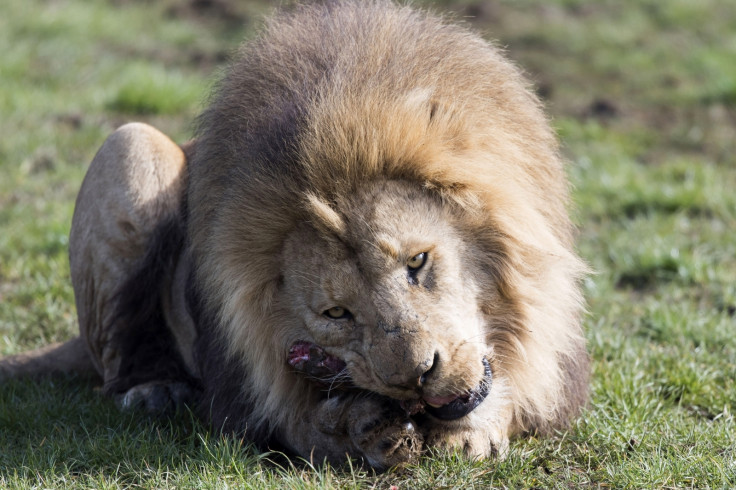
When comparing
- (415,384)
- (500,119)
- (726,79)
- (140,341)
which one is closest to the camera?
(415,384)

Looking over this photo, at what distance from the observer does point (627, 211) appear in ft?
21.5

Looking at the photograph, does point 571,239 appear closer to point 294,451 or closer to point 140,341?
point 294,451

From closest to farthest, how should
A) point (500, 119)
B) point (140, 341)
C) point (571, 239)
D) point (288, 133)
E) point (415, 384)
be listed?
point (415, 384) → point (288, 133) → point (500, 119) → point (571, 239) → point (140, 341)

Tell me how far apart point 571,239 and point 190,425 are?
5.68ft

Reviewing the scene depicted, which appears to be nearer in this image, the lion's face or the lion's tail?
the lion's face

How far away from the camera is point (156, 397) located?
4.02 meters

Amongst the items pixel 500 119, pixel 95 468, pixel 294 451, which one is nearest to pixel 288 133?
pixel 500 119

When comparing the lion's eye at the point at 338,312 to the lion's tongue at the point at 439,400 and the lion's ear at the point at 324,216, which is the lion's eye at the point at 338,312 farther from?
the lion's tongue at the point at 439,400

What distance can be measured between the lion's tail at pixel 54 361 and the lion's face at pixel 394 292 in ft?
5.68

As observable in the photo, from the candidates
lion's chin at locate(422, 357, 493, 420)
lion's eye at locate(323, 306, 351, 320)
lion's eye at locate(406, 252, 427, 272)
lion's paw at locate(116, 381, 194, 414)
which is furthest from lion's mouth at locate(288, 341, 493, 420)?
lion's paw at locate(116, 381, 194, 414)

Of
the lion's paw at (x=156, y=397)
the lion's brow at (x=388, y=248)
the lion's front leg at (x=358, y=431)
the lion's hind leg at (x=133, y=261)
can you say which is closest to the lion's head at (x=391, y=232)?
the lion's brow at (x=388, y=248)

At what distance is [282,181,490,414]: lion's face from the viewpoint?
290 cm

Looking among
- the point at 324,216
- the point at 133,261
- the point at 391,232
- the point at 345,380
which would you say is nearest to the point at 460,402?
the point at 345,380

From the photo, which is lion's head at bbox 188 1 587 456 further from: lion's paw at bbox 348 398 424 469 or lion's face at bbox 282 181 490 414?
lion's paw at bbox 348 398 424 469
